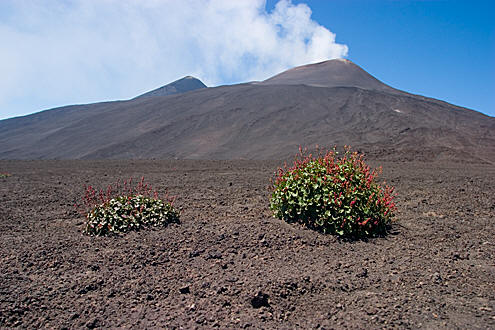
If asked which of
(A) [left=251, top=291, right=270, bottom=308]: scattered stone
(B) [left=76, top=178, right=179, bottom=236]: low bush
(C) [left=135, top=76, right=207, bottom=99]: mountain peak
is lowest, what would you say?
(A) [left=251, top=291, right=270, bottom=308]: scattered stone

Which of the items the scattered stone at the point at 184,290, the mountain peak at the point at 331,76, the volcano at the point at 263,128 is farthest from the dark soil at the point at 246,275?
the mountain peak at the point at 331,76

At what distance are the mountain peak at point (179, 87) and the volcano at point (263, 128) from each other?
38.2 metres

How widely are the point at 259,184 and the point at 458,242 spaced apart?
5.02m

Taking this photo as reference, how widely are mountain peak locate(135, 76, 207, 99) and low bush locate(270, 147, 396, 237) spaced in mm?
78831

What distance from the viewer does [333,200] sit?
15.2ft

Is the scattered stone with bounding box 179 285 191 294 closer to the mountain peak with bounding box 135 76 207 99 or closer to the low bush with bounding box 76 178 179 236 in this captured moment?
the low bush with bounding box 76 178 179 236

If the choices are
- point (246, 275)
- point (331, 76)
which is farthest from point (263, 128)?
point (246, 275)

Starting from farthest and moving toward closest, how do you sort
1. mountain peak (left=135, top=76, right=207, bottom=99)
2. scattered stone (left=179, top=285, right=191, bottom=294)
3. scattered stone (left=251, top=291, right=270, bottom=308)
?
1. mountain peak (left=135, top=76, right=207, bottom=99)
2. scattered stone (left=179, top=285, right=191, bottom=294)
3. scattered stone (left=251, top=291, right=270, bottom=308)

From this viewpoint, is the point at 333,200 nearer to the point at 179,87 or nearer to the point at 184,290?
the point at 184,290

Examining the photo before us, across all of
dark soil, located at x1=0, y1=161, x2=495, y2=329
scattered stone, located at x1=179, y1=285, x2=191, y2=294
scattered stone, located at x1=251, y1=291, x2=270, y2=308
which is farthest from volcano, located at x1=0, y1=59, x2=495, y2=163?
scattered stone, located at x1=179, y1=285, x2=191, y2=294

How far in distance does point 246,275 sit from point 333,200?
166cm

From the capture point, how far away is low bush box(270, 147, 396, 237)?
15.3 ft

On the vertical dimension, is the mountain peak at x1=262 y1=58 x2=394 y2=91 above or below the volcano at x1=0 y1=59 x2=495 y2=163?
above

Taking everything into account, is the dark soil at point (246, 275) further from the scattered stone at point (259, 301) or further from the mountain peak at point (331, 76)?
the mountain peak at point (331, 76)
